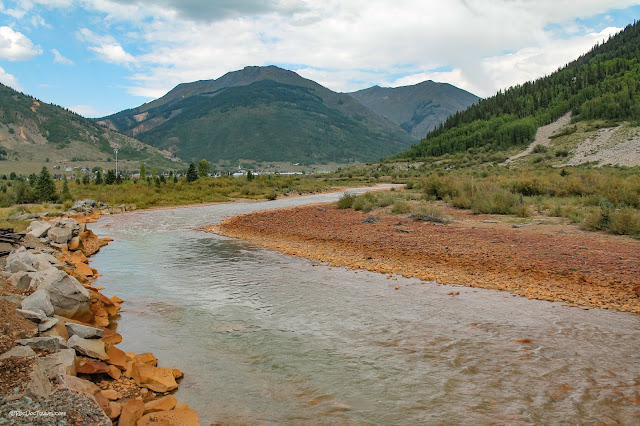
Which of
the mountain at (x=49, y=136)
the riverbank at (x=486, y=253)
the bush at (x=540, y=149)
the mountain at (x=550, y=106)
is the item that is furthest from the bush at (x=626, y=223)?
the mountain at (x=49, y=136)

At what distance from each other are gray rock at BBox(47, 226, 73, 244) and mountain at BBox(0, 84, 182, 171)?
115572 mm

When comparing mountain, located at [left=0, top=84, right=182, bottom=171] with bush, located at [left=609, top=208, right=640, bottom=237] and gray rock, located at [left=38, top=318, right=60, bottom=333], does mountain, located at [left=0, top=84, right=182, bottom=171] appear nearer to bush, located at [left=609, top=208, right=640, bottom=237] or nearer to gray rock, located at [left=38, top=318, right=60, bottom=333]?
gray rock, located at [left=38, top=318, right=60, bottom=333]

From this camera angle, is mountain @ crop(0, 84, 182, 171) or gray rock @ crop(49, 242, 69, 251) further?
mountain @ crop(0, 84, 182, 171)

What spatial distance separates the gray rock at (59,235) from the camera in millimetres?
14789

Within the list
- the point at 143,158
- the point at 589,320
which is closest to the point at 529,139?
the point at 589,320

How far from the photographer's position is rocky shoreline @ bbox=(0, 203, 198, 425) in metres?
4.19

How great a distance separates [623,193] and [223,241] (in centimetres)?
1666

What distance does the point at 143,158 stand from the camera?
160 m

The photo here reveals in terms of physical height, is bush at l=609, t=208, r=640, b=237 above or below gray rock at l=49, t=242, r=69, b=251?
above

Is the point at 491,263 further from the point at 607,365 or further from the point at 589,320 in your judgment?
the point at 607,365

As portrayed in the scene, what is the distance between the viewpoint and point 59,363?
5.00 metres

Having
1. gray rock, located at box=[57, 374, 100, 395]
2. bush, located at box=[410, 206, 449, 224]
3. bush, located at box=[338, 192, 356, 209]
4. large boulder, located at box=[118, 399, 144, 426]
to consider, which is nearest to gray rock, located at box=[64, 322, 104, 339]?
gray rock, located at box=[57, 374, 100, 395]

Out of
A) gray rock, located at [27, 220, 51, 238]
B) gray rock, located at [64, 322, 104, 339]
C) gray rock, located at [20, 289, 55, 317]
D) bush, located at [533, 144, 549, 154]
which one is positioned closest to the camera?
gray rock, located at [64, 322, 104, 339]

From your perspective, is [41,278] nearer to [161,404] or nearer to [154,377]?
[154,377]
